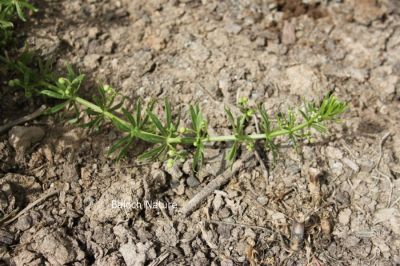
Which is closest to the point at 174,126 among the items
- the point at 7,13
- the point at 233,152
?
the point at 233,152

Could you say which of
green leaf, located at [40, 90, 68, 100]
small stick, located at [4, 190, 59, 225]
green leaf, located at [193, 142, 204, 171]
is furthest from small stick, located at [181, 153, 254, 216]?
green leaf, located at [40, 90, 68, 100]

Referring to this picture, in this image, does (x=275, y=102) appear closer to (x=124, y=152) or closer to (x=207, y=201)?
(x=207, y=201)

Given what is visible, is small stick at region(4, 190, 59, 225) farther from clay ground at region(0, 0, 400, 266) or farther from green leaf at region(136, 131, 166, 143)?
green leaf at region(136, 131, 166, 143)

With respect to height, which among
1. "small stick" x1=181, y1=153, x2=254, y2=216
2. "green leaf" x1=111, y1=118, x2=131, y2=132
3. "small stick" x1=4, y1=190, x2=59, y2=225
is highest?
"green leaf" x1=111, y1=118, x2=131, y2=132

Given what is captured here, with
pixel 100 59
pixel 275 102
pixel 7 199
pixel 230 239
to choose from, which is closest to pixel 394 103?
pixel 275 102

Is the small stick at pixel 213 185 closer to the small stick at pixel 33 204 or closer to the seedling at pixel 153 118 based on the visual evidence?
the seedling at pixel 153 118

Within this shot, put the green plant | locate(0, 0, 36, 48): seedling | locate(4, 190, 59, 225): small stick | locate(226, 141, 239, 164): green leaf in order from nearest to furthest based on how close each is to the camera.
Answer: locate(4, 190, 59, 225): small stick
the green plant
locate(226, 141, 239, 164): green leaf
locate(0, 0, 36, 48): seedling

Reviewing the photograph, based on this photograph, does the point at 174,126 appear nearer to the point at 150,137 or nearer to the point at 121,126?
the point at 150,137
